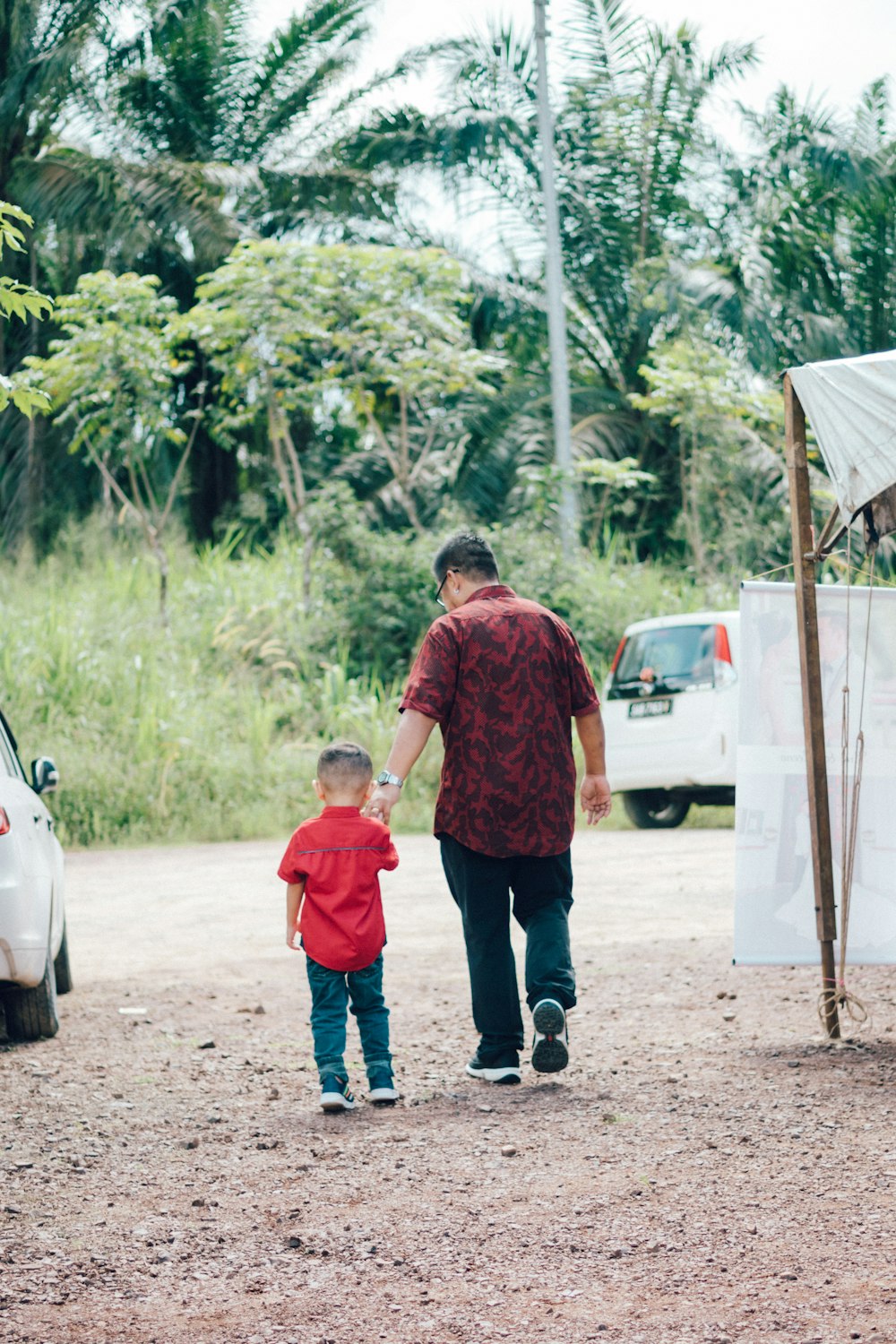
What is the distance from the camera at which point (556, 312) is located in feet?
68.4

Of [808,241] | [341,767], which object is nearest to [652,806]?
[341,767]

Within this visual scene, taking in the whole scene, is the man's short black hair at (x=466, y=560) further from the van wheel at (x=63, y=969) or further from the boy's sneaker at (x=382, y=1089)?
the van wheel at (x=63, y=969)

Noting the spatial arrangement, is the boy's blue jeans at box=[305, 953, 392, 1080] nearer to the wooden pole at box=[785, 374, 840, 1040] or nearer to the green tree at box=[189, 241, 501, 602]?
the wooden pole at box=[785, 374, 840, 1040]

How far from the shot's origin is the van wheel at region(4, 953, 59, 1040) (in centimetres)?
616

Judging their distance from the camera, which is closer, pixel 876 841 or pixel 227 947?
pixel 876 841

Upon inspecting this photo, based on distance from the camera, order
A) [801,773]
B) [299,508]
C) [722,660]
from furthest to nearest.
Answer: [299,508] → [722,660] → [801,773]

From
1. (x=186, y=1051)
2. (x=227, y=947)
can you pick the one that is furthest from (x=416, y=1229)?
(x=227, y=947)

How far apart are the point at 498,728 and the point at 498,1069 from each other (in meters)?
1.12

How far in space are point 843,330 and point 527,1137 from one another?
23.5 metres

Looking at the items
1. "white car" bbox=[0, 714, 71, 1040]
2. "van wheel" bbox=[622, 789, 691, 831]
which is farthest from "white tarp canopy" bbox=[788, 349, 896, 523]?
"van wheel" bbox=[622, 789, 691, 831]

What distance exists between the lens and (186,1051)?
19.5ft

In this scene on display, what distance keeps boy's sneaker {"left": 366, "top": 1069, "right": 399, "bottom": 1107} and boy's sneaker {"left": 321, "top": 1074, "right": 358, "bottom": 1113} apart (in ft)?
0.25

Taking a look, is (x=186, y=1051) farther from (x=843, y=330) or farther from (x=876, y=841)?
(x=843, y=330)

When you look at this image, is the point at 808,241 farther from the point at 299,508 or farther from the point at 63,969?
the point at 63,969
